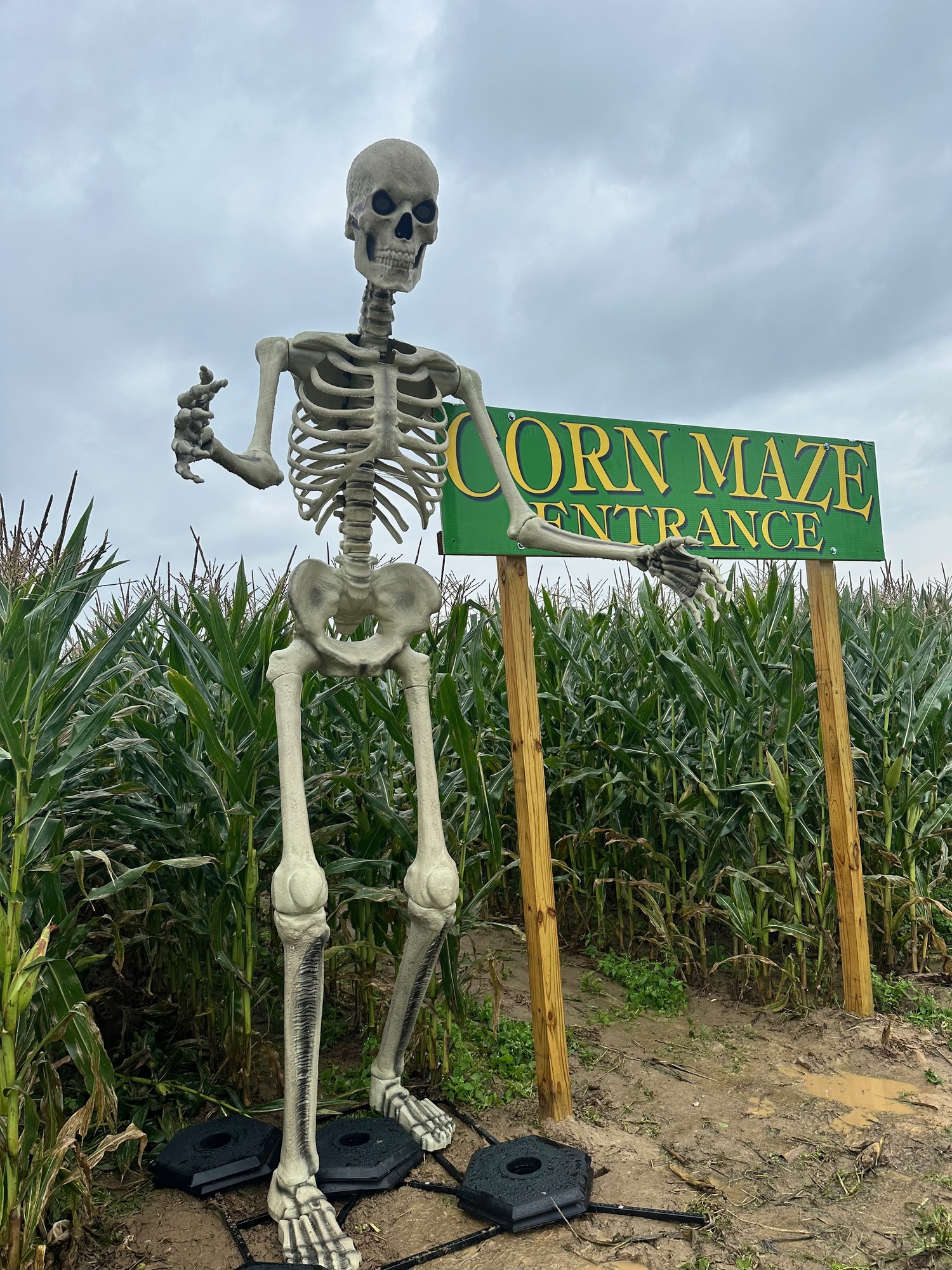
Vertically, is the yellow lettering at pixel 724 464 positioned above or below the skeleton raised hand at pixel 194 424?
above

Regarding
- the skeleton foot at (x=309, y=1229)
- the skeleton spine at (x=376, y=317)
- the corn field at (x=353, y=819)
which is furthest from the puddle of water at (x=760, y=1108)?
the skeleton spine at (x=376, y=317)

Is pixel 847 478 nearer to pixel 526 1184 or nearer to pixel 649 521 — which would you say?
pixel 649 521

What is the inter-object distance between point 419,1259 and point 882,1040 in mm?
2462

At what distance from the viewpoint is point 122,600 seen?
4797 millimetres

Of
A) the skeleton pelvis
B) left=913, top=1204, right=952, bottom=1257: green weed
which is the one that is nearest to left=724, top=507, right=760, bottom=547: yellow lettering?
the skeleton pelvis

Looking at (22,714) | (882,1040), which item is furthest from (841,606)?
(22,714)

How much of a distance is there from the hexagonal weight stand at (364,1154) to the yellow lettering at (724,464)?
2865mm

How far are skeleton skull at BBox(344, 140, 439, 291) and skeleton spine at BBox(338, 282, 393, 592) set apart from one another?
0.07 m

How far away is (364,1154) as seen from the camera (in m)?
2.90

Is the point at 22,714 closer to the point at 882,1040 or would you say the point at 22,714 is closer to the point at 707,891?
the point at 707,891

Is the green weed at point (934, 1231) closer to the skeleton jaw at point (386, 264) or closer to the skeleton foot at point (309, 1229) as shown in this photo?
the skeleton foot at point (309, 1229)

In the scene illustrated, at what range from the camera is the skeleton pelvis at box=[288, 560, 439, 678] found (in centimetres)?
287

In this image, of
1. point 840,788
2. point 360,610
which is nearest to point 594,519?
point 360,610

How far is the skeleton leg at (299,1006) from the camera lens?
8.60 ft
